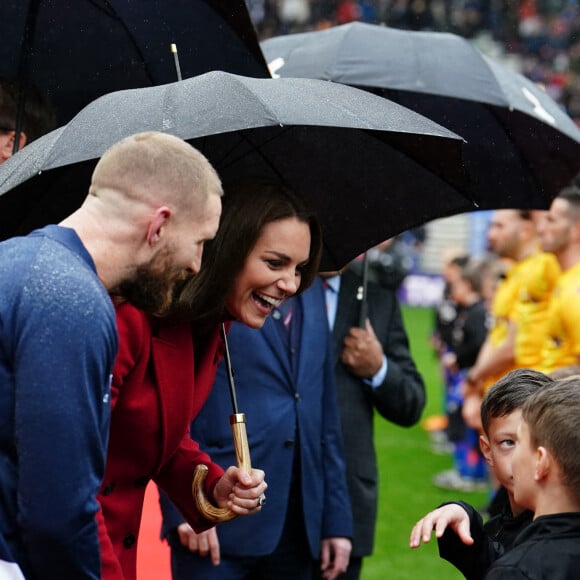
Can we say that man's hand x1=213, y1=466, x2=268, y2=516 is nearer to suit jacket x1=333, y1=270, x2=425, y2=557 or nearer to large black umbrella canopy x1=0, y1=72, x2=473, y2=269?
large black umbrella canopy x1=0, y1=72, x2=473, y2=269

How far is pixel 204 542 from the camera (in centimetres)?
361

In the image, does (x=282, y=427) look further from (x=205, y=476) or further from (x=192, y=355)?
(x=192, y=355)

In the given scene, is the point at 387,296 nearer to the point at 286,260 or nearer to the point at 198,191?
the point at 286,260

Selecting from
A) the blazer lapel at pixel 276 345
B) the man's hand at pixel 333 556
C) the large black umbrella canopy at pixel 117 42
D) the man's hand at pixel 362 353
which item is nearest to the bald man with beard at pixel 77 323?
the blazer lapel at pixel 276 345

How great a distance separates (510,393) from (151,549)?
7.75ft

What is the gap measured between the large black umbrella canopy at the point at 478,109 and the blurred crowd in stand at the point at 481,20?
83.4 feet

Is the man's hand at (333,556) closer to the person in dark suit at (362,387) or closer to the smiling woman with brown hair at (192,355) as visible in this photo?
the person in dark suit at (362,387)

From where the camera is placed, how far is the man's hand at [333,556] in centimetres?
399

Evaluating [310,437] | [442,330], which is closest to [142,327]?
[310,437]

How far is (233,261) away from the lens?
9.62 feet

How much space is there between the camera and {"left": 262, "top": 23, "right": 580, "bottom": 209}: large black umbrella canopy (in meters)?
4.35

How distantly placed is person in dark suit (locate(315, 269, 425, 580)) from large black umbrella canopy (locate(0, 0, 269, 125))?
1.12m

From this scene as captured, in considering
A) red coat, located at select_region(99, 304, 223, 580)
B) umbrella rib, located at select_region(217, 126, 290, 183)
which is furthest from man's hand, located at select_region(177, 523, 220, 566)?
umbrella rib, located at select_region(217, 126, 290, 183)

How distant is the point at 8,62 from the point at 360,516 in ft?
7.37
